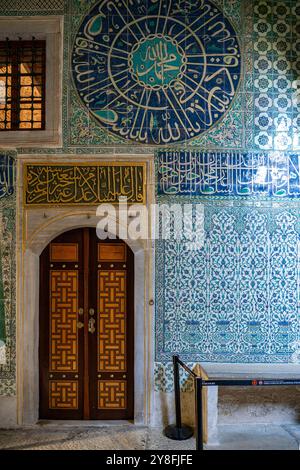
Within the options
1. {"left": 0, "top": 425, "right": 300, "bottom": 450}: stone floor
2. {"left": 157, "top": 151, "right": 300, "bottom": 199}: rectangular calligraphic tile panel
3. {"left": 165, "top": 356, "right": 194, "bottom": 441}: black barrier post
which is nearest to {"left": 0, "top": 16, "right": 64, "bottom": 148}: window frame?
{"left": 157, "top": 151, "right": 300, "bottom": 199}: rectangular calligraphic tile panel

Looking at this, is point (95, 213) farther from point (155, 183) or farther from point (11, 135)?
point (11, 135)

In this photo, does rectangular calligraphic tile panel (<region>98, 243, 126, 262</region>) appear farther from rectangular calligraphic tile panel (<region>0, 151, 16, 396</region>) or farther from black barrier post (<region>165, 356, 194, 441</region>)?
black barrier post (<region>165, 356, 194, 441</region>)

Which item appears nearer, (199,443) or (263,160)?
(199,443)

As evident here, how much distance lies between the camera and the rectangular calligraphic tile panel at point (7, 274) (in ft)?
14.1

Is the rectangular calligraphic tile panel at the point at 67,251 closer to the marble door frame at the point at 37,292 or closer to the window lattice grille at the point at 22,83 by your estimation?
the marble door frame at the point at 37,292

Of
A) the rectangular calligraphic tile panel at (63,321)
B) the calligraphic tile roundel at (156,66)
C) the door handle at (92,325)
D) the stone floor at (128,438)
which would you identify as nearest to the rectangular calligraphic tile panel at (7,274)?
the rectangular calligraphic tile panel at (63,321)

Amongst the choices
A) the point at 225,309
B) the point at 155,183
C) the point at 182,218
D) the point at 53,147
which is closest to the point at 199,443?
the point at 225,309

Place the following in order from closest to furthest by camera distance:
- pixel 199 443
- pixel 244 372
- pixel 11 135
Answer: pixel 199 443 < pixel 244 372 < pixel 11 135

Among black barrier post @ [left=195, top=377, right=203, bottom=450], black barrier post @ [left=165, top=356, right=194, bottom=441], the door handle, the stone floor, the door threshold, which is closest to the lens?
black barrier post @ [left=195, top=377, right=203, bottom=450]

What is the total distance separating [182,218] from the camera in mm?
4348

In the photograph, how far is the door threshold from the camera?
4.27m

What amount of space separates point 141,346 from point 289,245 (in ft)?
5.63

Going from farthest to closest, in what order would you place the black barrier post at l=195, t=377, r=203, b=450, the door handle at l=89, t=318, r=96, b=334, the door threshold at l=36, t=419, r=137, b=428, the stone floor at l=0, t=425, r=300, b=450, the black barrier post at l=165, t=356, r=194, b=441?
1. the door handle at l=89, t=318, r=96, b=334
2. the door threshold at l=36, t=419, r=137, b=428
3. the black barrier post at l=165, t=356, r=194, b=441
4. the stone floor at l=0, t=425, r=300, b=450
5. the black barrier post at l=195, t=377, r=203, b=450

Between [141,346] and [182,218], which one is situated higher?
[182,218]
